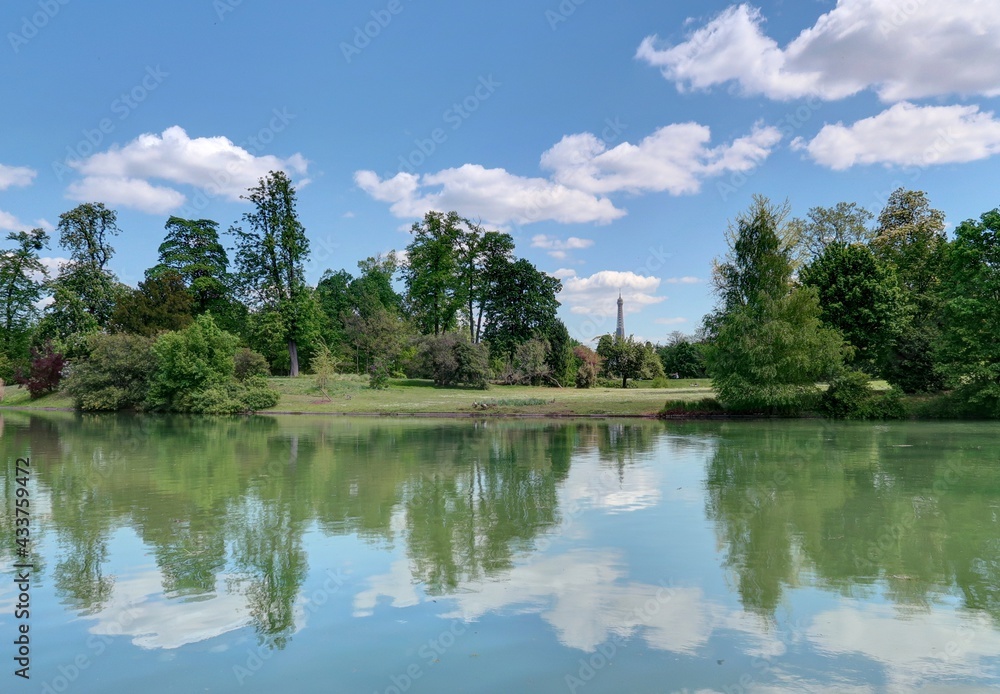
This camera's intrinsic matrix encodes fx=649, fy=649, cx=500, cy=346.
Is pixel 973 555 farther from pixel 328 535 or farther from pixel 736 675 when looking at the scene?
pixel 328 535

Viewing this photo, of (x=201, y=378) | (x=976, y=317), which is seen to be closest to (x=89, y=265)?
(x=201, y=378)

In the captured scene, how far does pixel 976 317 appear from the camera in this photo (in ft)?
100

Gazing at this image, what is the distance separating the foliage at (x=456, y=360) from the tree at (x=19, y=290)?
3291 cm

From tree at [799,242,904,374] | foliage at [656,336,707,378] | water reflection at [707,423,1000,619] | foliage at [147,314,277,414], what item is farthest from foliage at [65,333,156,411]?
foliage at [656,336,707,378]

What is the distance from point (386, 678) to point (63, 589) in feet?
15.0

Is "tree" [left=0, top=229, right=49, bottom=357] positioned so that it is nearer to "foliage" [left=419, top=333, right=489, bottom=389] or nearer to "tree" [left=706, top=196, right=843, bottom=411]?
"foliage" [left=419, top=333, right=489, bottom=389]

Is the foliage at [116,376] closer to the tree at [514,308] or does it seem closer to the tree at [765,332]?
the tree at [514,308]

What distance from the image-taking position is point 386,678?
209 inches

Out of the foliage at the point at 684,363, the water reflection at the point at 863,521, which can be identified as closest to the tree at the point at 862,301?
the water reflection at the point at 863,521

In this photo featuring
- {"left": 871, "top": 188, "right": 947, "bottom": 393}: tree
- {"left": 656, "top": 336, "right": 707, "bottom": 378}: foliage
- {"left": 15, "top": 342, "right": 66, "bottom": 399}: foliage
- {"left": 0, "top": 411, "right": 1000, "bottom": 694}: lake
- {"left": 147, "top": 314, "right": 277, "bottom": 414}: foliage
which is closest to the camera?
{"left": 0, "top": 411, "right": 1000, "bottom": 694}: lake

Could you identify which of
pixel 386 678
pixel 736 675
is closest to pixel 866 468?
pixel 736 675

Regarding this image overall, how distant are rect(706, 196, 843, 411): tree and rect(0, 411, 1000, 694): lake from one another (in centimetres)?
1618

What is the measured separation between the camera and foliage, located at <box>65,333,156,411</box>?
141 feet

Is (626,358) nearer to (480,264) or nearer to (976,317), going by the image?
(480,264)
